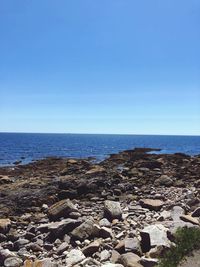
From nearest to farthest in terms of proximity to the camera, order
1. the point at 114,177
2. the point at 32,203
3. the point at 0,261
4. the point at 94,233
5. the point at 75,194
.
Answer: the point at 0,261 < the point at 94,233 < the point at 32,203 < the point at 75,194 < the point at 114,177

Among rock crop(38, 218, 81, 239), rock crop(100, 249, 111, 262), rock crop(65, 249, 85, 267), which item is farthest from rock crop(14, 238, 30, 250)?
rock crop(100, 249, 111, 262)

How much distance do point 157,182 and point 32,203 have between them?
32.3ft

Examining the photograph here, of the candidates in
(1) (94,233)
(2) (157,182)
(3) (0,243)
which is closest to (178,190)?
(2) (157,182)

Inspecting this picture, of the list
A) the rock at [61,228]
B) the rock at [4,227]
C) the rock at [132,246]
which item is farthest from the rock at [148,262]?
the rock at [4,227]

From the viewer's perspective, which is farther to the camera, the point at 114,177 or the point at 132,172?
the point at 132,172

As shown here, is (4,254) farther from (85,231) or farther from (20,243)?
(85,231)

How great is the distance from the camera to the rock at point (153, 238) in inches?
373

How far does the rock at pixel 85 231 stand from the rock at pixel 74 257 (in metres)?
1.10

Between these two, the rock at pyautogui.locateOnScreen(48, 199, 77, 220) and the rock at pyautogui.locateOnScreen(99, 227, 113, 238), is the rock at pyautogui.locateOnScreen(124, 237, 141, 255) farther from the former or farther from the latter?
the rock at pyautogui.locateOnScreen(48, 199, 77, 220)

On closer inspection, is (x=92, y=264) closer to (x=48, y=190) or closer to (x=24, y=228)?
(x=24, y=228)

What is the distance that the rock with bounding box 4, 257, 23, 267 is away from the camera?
31.6 feet

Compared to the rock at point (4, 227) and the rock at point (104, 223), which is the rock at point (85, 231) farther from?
the rock at point (4, 227)

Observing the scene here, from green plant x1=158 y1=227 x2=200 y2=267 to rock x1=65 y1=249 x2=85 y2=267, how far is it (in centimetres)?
254

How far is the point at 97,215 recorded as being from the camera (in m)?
14.6
